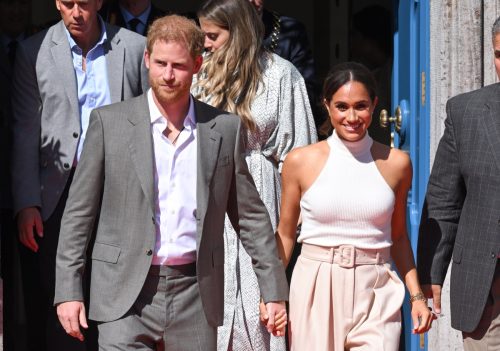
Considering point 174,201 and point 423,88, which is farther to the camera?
point 423,88

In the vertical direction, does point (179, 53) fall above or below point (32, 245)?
above

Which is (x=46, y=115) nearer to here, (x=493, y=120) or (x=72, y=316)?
(x=72, y=316)

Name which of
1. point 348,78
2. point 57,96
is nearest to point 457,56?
point 348,78

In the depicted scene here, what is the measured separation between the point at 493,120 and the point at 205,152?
1116mm

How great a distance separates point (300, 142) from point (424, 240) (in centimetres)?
125

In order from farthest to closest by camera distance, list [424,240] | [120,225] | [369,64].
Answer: [369,64] → [424,240] → [120,225]

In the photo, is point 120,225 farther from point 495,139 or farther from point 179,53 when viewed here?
point 495,139

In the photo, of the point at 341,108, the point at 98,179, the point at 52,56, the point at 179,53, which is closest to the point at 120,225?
the point at 98,179

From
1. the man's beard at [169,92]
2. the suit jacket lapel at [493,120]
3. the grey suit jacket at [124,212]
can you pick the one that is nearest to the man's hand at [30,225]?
the grey suit jacket at [124,212]

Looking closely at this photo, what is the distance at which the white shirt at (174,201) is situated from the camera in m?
4.92

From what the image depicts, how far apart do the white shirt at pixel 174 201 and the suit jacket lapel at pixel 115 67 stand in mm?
1138

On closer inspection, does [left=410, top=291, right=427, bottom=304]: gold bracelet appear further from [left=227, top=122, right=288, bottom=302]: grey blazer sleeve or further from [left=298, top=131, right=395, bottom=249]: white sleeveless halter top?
[left=227, top=122, right=288, bottom=302]: grey blazer sleeve

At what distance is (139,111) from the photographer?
5000mm

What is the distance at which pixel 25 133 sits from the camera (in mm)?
6055
